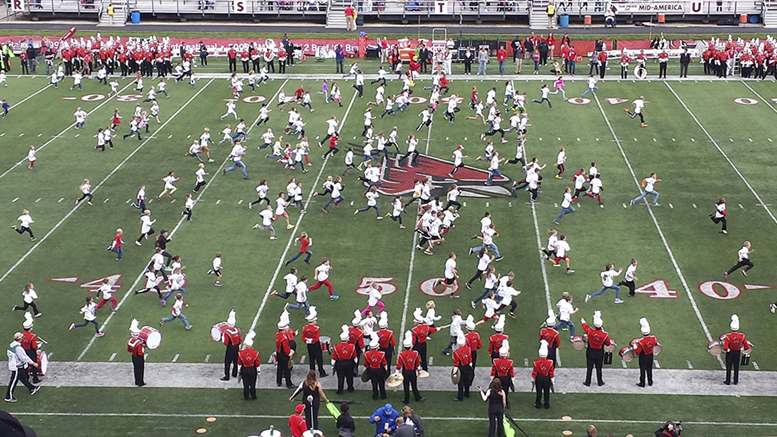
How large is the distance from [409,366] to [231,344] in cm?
380

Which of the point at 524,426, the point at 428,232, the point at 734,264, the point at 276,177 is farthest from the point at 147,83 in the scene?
the point at 524,426

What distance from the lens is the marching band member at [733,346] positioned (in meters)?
21.2

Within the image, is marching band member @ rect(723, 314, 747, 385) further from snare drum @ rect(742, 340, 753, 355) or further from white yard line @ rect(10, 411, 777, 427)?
white yard line @ rect(10, 411, 777, 427)

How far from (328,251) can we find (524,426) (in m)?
11.0

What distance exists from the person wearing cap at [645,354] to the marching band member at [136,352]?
10.1 meters

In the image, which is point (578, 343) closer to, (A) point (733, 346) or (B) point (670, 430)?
(A) point (733, 346)

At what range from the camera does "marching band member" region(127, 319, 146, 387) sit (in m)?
21.5

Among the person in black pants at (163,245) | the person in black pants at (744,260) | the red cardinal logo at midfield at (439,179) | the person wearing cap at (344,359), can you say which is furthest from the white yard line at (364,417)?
the red cardinal logo at midfield at (439,179)

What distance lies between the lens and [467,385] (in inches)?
832

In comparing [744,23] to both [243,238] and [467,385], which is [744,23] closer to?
[243,238]

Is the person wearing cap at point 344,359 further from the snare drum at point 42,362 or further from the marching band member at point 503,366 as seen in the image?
the snare drum at point 42,362

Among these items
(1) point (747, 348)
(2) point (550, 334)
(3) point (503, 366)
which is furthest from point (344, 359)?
(1) point (747, 348)

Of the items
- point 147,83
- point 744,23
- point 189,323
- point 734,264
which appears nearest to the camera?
point 189,323

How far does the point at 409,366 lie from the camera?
2062 cm
